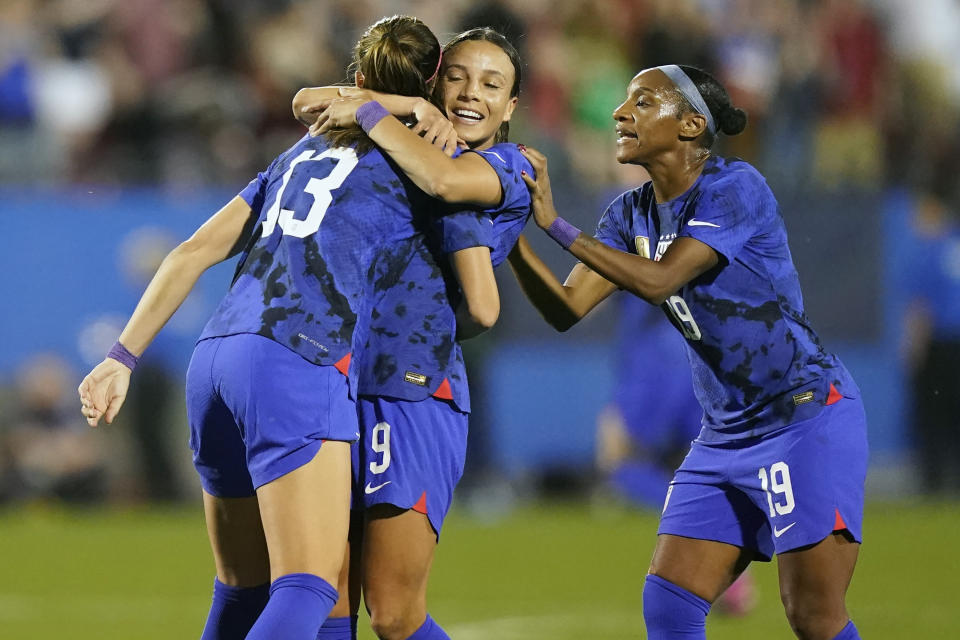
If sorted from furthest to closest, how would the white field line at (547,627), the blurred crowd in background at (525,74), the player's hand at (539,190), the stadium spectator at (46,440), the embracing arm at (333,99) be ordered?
the blurred crowd in background at (525,74)
the stadium spectator at (46,440)
the white field line at (547,627)
the player's hand at (539,190)
the embracing arm at (333,99)

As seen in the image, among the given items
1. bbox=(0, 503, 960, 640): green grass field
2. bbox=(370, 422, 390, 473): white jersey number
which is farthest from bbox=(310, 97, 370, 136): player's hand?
bbox=(0, 503, 960, 640): green grass field

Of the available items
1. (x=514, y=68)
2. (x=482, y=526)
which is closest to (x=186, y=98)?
(x=482, y=526)

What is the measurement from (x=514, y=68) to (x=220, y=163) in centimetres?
725

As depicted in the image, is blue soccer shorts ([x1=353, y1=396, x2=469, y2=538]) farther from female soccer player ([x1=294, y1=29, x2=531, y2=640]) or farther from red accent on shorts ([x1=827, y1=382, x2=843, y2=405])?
red accent on shorts ([x1=827, y1=382, x2=843, y2=405])

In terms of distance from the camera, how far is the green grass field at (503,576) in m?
7.10

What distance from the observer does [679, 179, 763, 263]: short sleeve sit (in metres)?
4.41

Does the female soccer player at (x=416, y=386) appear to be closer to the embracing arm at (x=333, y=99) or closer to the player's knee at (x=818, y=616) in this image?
the embracing arm at (x=333, y=99)

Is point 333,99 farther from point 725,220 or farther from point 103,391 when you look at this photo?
point 725,220

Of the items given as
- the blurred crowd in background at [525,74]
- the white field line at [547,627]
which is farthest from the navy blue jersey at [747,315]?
the blurred crowd in background at [525,74]

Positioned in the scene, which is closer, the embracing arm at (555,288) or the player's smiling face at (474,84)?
the player's smiling face at (474,84)

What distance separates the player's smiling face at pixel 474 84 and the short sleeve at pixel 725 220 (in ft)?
2.35

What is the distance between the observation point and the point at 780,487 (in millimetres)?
Result: 4461

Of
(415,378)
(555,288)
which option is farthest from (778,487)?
(415,378)

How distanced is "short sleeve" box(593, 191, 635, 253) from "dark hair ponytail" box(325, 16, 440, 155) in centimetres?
94
